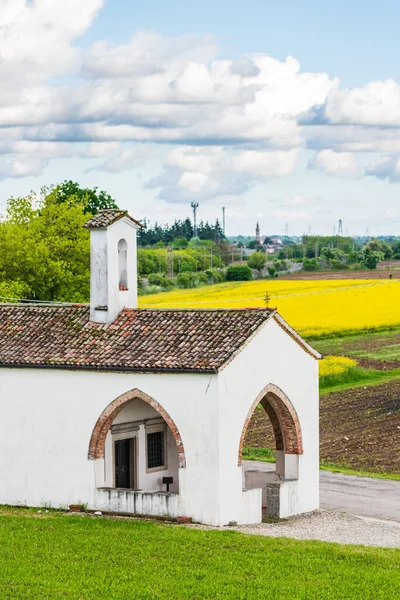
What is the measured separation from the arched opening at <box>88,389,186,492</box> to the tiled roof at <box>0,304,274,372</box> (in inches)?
53.7

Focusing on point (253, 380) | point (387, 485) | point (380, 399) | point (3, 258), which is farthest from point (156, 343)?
point (3, 258)

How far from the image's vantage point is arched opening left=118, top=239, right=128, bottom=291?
95.4 feet

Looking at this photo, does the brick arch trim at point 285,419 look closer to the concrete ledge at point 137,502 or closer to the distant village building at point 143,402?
the distant village building at point 143,402

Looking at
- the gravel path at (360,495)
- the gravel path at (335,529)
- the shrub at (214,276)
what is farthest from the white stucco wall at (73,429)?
the shrub at (214,276)

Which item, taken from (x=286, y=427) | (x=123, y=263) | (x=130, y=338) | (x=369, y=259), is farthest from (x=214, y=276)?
(x=130, y=338)

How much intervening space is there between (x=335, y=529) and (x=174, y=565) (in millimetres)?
6125

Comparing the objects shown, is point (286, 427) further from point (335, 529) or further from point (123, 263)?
point (123, 263)

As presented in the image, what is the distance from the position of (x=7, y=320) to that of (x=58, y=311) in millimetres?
1316

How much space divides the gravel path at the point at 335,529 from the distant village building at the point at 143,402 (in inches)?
24.4

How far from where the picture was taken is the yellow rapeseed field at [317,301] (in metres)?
62.3

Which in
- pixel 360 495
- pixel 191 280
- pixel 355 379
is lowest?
pixel 360 495

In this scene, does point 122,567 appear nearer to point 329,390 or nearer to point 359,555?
point 359,555

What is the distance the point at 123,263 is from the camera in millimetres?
29141

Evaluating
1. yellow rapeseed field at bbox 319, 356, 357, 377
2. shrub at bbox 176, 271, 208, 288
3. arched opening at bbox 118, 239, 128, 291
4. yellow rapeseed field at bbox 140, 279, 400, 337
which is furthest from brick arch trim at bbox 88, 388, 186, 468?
shrub at bbox 176, 271, 208, 288
